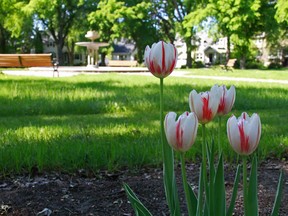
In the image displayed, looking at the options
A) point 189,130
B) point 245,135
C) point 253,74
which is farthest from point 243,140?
point 253,74

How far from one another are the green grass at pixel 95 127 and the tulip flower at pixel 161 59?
1.75 metres

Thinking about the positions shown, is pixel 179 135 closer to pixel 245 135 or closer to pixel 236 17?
pixel 245 135

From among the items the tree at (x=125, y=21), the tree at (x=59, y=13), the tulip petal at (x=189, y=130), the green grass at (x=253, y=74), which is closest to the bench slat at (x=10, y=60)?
the green grass at (x=253, y=74)

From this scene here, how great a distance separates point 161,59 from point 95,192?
55.0 inches

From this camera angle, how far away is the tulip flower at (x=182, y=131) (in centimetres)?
107

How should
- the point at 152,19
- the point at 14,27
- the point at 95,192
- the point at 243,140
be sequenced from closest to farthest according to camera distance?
1. the point at 243,140
2. the point at 95,192
3. the point at 152,19
4. the point at 14,27

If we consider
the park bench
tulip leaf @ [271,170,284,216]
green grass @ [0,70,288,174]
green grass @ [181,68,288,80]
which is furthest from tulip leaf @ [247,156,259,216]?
the park bench

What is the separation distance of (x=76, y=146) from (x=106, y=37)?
37.7 meters

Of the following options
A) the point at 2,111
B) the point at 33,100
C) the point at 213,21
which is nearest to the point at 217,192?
the point at 2,111

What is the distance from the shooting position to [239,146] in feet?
3.50

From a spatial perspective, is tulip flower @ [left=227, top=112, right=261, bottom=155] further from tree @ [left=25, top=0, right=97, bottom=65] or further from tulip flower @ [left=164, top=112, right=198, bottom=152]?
tree @ [left=25, top=0, right=97, bottom=65]

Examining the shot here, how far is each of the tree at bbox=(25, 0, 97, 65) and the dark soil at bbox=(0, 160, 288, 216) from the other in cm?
3901

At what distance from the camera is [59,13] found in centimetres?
4572

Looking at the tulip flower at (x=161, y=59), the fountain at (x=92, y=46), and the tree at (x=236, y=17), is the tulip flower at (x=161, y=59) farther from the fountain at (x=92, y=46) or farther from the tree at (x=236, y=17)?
the tree at (x=236, y=17)
